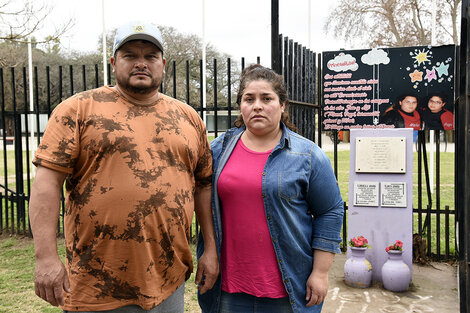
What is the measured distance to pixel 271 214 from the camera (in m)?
2.28

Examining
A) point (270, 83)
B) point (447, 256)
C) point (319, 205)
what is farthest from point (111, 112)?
point (447, 256)

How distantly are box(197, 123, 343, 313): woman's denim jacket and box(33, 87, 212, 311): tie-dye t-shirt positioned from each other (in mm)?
381

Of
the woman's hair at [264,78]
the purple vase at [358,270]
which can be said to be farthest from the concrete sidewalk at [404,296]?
the woman's hair at [264,78]

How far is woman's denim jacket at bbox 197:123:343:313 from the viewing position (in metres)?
2.28

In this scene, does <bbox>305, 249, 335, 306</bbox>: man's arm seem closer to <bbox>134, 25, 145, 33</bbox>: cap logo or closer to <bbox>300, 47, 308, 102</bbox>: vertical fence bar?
<bbox>134, 25, 145, 33</bbox>: cap logo

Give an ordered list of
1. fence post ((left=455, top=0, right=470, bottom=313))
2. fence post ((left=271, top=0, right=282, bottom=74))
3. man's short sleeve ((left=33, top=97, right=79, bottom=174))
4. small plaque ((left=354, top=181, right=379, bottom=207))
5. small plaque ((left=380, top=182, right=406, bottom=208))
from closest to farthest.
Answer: man's short sleeve ((left=33, top=97, right=79, bottom=174)) < fence post ((left=455, top=0, right=470, bottom=313)) < fence post ((left=271, top=0, right=282, bottom=74)) < small plaque ((left=380, top=182, right=406, bottom=208)) < small plaque ((left=354, top=181, right=379, bottom=207))

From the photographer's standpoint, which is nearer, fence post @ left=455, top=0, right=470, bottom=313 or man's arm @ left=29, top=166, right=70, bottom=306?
man's arm @ left=29, top=166, right=70, bottom=306

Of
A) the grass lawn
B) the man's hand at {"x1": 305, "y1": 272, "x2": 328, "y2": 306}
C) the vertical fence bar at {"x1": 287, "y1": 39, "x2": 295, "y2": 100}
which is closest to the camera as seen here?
the man's hand at {"x1": 305, "y1": 272, "x2": 328, "y2": 306}

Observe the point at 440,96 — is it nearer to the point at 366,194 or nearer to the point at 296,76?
the point at 366,194

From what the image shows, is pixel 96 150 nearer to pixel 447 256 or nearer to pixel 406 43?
pixel 447 256

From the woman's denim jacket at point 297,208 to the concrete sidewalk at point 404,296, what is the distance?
227 centimetres

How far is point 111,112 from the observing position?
212 centimetres

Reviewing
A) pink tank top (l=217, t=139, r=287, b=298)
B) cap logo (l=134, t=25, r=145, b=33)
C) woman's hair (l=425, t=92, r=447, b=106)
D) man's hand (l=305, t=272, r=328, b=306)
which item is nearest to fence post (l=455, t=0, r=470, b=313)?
man's hand (l=305, t=272, r=328, b=306)

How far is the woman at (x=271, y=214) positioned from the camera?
2.29 meters
